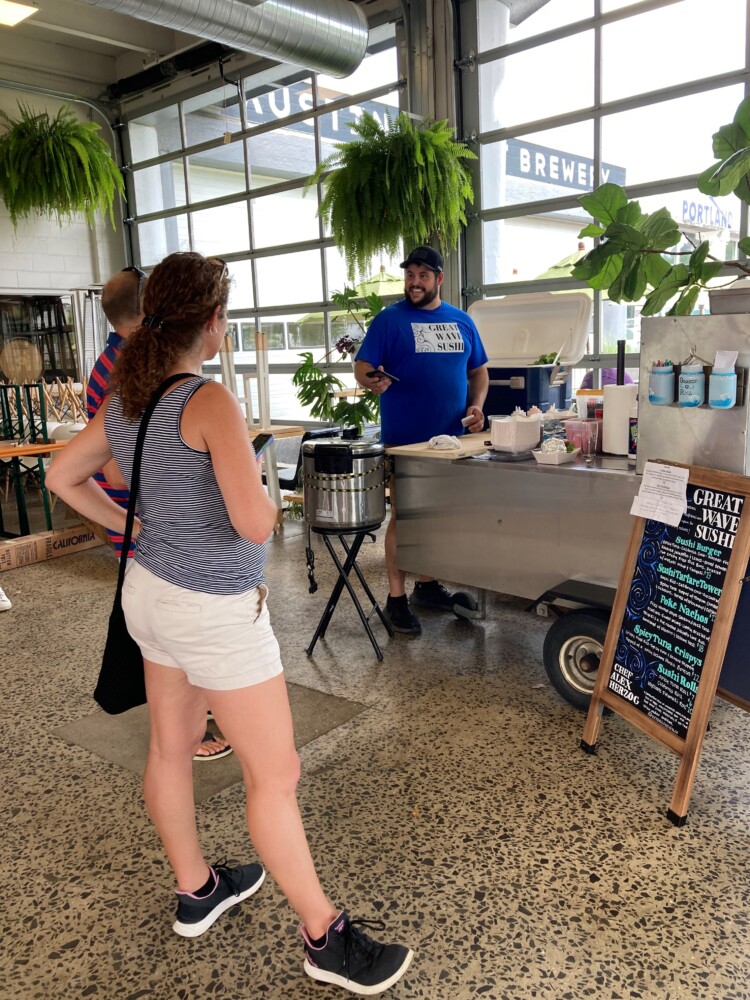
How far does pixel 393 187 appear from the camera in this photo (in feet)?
17.0

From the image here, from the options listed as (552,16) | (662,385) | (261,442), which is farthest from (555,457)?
(552,16)

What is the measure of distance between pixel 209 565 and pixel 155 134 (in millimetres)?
9250

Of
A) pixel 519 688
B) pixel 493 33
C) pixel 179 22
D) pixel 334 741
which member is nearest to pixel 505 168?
pixel 493 33

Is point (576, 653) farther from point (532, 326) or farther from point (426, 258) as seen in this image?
point (532, 326)

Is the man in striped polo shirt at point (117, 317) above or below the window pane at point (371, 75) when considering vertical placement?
below

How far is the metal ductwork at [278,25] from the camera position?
5.25 m

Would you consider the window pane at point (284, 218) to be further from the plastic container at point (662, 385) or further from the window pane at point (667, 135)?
the plastic container at point (662, 385)

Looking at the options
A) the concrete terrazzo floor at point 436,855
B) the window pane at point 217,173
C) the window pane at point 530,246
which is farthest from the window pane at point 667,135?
the window pane at point 217,173

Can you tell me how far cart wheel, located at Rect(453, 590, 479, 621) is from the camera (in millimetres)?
3590

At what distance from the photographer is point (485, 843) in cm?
197

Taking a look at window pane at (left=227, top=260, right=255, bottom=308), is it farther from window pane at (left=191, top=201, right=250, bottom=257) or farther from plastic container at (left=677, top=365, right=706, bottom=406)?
plastic container at (left=677, top=365, right=706, bottom=406)

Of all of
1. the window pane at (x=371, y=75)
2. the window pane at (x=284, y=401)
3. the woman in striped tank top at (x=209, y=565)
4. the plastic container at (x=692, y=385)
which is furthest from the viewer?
the window pane at (x=284, y=401)

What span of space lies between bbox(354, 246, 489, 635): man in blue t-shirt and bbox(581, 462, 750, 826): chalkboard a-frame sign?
129 cm

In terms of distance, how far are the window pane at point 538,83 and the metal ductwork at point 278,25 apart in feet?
3.60
